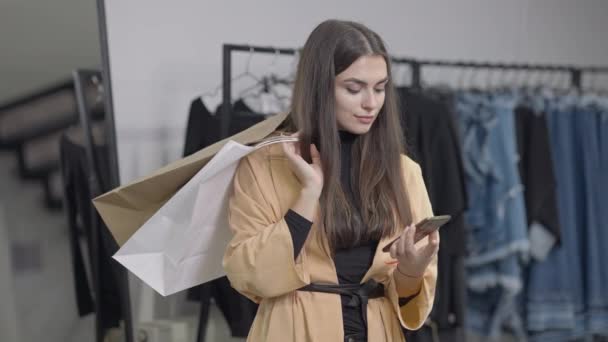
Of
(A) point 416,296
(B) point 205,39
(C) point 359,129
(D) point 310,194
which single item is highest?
(B) point 205,39

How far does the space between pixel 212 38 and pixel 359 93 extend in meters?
1.44

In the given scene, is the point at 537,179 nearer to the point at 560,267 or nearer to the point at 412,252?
the point at 560,267

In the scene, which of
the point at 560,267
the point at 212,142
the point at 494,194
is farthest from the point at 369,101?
the point at 560,267

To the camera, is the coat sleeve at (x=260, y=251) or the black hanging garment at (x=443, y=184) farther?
the black hanging garment at (x=443, y=184)

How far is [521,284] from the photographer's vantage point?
10.4ft

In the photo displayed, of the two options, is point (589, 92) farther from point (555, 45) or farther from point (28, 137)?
point (28, 137)

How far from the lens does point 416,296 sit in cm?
169

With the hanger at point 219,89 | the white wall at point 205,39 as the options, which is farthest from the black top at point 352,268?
the white wall at point 205,39

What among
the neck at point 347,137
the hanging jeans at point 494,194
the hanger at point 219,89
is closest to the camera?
the neck at point 347,137

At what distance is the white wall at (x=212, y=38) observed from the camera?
2811mm

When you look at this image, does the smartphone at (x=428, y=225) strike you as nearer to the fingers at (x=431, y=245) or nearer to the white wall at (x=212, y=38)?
the fingers at (x=431, y=245)

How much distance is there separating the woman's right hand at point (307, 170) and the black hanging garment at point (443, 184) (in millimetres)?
1172

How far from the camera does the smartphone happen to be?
4.76 feet

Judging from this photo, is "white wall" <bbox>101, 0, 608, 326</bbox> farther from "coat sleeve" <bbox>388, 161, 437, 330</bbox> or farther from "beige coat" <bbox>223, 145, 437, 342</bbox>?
"coat sleeve" <bbox>388, 161, 437, 330</bbox>
